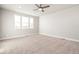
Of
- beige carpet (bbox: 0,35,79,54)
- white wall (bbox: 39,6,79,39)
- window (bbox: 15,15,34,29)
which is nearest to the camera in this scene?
beige carpet (bbox: 0,35,79,54)

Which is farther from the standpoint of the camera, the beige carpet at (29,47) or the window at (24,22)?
the window at (24,22)

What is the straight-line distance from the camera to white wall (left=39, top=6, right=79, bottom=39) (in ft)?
10.4

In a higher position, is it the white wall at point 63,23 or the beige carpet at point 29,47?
the white wall at point 63,23

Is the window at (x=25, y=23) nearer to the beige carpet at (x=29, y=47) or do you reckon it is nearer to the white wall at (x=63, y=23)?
the beige carpet at (x=29, y=47)

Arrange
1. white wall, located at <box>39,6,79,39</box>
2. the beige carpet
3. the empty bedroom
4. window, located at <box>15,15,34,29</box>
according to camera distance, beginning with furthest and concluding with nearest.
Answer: white wall, located at <box>39,6,79,39</box>, window, located at <box>15,15,34,29</box>, the empty bedroom, the beige carpet

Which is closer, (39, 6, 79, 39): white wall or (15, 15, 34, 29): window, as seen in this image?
(15, 15, 34, 29): window

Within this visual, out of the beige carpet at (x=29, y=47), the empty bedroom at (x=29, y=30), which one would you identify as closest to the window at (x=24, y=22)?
the empty bedroom at (x=29, y=30)

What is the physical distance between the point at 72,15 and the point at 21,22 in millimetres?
2838

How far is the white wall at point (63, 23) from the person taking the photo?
10.4 feet

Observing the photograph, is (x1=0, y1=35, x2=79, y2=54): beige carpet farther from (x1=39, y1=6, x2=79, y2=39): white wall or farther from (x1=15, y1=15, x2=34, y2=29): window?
(x1=39, y1=6, x2=79, y2=39): white wall

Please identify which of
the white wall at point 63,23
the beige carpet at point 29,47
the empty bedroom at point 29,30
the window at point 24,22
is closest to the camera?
the beige carpet at point 29,47

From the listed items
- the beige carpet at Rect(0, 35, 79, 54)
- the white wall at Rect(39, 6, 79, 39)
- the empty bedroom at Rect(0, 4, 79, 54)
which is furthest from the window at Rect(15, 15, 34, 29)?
the white wall at Rect(39, 6, 79, 39)

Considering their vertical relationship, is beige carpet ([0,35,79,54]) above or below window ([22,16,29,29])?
below
